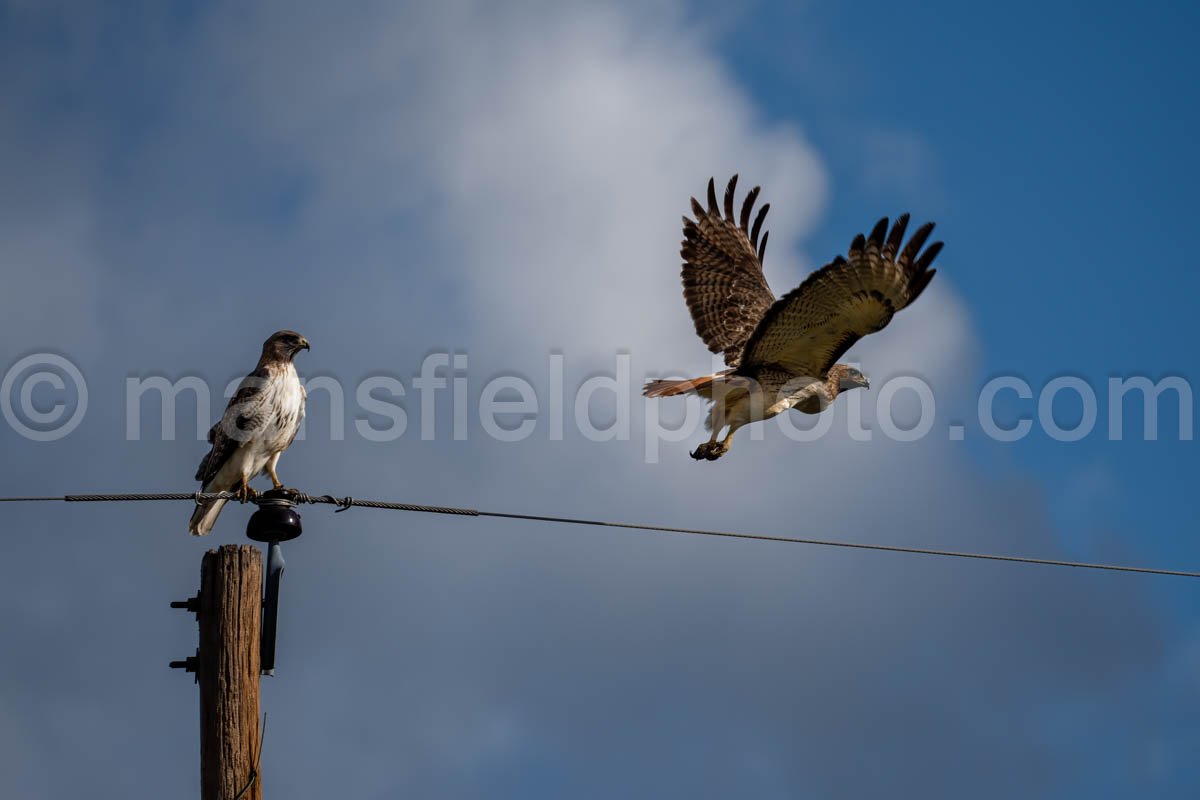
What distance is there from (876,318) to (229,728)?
602cm

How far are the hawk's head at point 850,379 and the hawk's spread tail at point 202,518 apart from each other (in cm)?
512

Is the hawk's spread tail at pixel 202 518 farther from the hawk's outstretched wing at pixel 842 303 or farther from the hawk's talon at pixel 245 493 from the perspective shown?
the hawk's outstretched wing at pixel 842 303

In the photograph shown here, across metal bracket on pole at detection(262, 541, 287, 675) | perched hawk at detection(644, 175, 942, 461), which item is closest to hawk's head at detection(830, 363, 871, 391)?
perched hawk at detection(644, 175, 942, 461)

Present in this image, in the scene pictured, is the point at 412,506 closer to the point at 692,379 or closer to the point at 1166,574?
the point at 1166,574

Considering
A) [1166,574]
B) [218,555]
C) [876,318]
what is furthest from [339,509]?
[876,318]

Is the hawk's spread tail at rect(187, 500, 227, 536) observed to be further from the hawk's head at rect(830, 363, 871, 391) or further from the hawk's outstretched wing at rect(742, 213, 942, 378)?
the hawk's head at rect(830, 363, 871, 391)

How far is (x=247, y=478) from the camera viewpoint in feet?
30.9

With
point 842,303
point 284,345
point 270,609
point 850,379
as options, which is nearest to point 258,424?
point 284,345

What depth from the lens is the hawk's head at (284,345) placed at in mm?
9391

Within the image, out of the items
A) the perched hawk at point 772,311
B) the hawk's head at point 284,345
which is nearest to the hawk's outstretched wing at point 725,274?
the perched hawk at point 772,311

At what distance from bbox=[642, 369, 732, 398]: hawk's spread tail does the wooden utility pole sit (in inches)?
192

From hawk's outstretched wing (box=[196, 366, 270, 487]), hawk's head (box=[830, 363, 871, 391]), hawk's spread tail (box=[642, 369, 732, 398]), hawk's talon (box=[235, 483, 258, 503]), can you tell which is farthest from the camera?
hawk's head (box=[830, 363, 871, 391])

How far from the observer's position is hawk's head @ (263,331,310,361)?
30.8 ft

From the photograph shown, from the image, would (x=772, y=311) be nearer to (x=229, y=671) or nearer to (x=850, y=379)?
(x=850, y=379)
